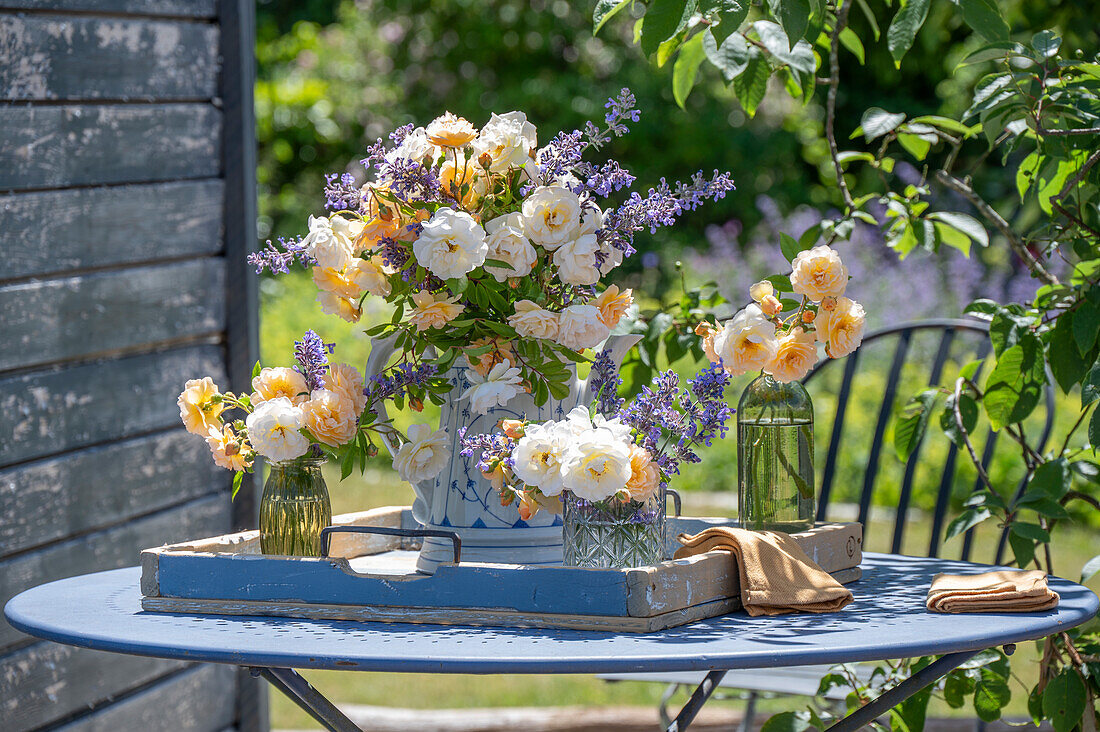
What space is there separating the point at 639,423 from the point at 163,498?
4.72 feet

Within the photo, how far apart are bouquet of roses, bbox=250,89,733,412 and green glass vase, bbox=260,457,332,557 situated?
202 millimetres

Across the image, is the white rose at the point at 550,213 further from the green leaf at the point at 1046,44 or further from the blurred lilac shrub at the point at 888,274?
the blurred lilac shrub at the point at 888,274

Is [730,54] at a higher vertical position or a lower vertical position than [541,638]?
higher

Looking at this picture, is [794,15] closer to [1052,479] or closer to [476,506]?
[476,506]

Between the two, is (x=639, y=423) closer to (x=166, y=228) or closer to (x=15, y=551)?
(x=15, y=551)

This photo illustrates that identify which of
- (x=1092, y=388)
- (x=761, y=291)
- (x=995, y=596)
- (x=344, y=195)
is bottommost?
(x=995, y=596)

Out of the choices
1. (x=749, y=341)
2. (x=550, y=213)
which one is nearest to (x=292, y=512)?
(x=550, y=213)

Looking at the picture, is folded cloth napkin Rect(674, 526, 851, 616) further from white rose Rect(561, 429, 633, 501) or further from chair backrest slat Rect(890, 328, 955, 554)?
chair backrest slat Rect(890, 328, 955, 554)

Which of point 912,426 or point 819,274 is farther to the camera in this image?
point 912,426

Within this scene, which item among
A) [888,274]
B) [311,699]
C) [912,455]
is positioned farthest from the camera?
[888,274]

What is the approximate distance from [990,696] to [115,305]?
1.67 m

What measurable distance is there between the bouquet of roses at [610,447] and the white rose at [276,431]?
206 millimetres

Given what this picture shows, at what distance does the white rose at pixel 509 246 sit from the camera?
143 cm

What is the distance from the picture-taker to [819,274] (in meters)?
1.51
